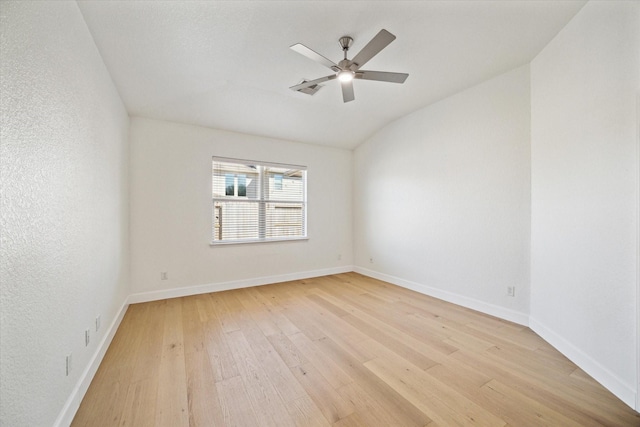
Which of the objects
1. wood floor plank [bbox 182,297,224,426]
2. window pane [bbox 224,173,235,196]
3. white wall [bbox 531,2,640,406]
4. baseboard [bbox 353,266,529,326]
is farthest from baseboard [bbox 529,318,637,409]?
window pane [bbox 224,173,235,196]

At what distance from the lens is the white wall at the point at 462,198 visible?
278 cm

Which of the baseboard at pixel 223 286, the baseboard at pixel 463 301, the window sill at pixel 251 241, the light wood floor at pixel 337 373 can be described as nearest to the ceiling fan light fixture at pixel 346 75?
the light wood floor at pixel 337 373

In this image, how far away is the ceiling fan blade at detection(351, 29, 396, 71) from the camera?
1.83m

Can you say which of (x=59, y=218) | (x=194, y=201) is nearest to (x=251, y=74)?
(x=194, y=201)

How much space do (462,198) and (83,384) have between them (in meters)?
4.01

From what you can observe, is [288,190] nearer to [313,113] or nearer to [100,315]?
[313,113]

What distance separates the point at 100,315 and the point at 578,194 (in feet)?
13.3

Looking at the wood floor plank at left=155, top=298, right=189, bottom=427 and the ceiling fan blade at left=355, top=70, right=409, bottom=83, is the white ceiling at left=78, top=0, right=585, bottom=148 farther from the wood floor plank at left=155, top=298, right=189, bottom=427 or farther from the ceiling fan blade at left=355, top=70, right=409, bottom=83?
the wood floor plank at left=155, top=298, right=189, bottom=427

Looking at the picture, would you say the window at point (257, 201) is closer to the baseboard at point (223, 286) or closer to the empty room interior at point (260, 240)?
the empty room interior at point (260, 240)

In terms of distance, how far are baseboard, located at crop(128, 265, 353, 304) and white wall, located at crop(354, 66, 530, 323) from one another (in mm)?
1142

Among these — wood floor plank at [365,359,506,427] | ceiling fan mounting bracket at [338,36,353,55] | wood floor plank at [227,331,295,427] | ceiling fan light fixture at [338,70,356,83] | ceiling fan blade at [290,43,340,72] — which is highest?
ceiling fan mounting bracket at [338,36,353,55]

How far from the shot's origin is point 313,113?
390 cm

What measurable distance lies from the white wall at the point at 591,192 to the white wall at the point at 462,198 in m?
0.24

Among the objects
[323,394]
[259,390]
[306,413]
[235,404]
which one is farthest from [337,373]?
[235,404]
